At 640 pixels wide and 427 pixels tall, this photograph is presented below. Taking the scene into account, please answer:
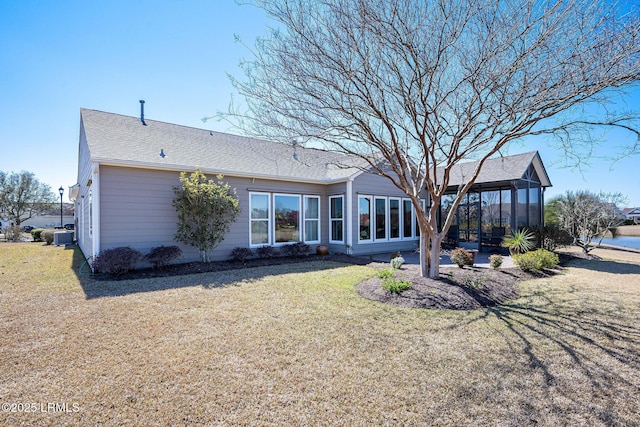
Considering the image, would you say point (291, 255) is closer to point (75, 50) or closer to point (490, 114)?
point (490, 114)

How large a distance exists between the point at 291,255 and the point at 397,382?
328 inches

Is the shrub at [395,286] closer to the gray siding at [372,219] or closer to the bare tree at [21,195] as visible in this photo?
the gray siding at [372,219]

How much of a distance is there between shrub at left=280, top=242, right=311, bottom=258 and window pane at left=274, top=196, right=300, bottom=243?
0.50 m

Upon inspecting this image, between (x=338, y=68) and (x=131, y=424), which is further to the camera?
(x=338, y=68)

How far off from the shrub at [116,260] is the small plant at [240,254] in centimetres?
280

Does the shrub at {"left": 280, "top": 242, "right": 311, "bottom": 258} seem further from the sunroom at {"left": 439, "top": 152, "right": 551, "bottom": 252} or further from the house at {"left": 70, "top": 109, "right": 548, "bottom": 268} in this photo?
the sunroom at {"left": 439, "top": 152, "right": 551, "bottom": 252}

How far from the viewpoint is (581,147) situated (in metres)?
A: 6.20

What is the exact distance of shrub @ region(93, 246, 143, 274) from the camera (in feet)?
24.2

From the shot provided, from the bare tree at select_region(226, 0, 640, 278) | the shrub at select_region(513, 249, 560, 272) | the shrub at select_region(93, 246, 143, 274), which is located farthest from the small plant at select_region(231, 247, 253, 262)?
the shrub at select_region(513, 249, 560, 272)

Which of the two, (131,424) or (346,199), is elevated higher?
(346,199)

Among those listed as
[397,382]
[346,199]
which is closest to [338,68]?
[397,382]

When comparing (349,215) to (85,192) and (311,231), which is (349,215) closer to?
(311,231)

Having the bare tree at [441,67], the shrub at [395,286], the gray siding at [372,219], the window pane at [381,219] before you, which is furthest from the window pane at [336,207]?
the shrub at [395,286]

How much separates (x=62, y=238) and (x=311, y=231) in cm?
1514
